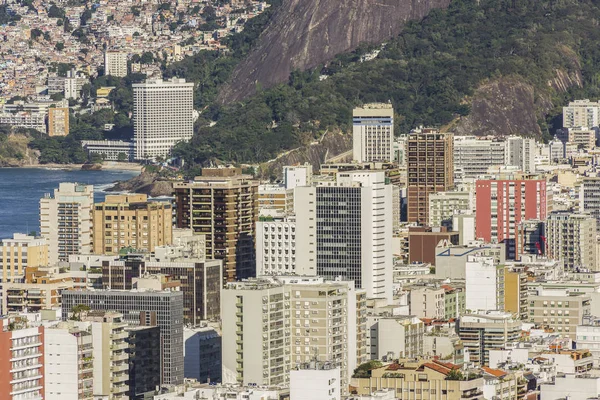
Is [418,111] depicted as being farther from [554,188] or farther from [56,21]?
[56,21]

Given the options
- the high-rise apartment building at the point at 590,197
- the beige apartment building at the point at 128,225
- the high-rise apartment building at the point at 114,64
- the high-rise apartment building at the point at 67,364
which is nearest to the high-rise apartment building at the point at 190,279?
the beige apartment building at the point at 128,225

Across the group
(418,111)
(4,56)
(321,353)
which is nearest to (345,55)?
(418,111)

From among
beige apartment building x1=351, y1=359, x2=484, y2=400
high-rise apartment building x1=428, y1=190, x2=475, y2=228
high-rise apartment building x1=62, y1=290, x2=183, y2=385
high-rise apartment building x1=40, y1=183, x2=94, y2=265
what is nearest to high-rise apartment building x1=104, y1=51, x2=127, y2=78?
high-rise apartment building x1=428, y1=190, x2=475, y2=228

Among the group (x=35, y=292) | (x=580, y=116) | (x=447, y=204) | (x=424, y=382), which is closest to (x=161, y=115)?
(x=580, y=116)

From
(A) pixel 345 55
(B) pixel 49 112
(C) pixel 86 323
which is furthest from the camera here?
(B) pixel 49 112

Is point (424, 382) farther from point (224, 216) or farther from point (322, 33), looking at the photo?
point (322, 33)

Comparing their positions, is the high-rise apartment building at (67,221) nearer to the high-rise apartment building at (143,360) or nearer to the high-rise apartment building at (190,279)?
the high-rise apartment building at (190,279)

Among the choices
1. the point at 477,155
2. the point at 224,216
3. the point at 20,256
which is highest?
the point at 477,155
